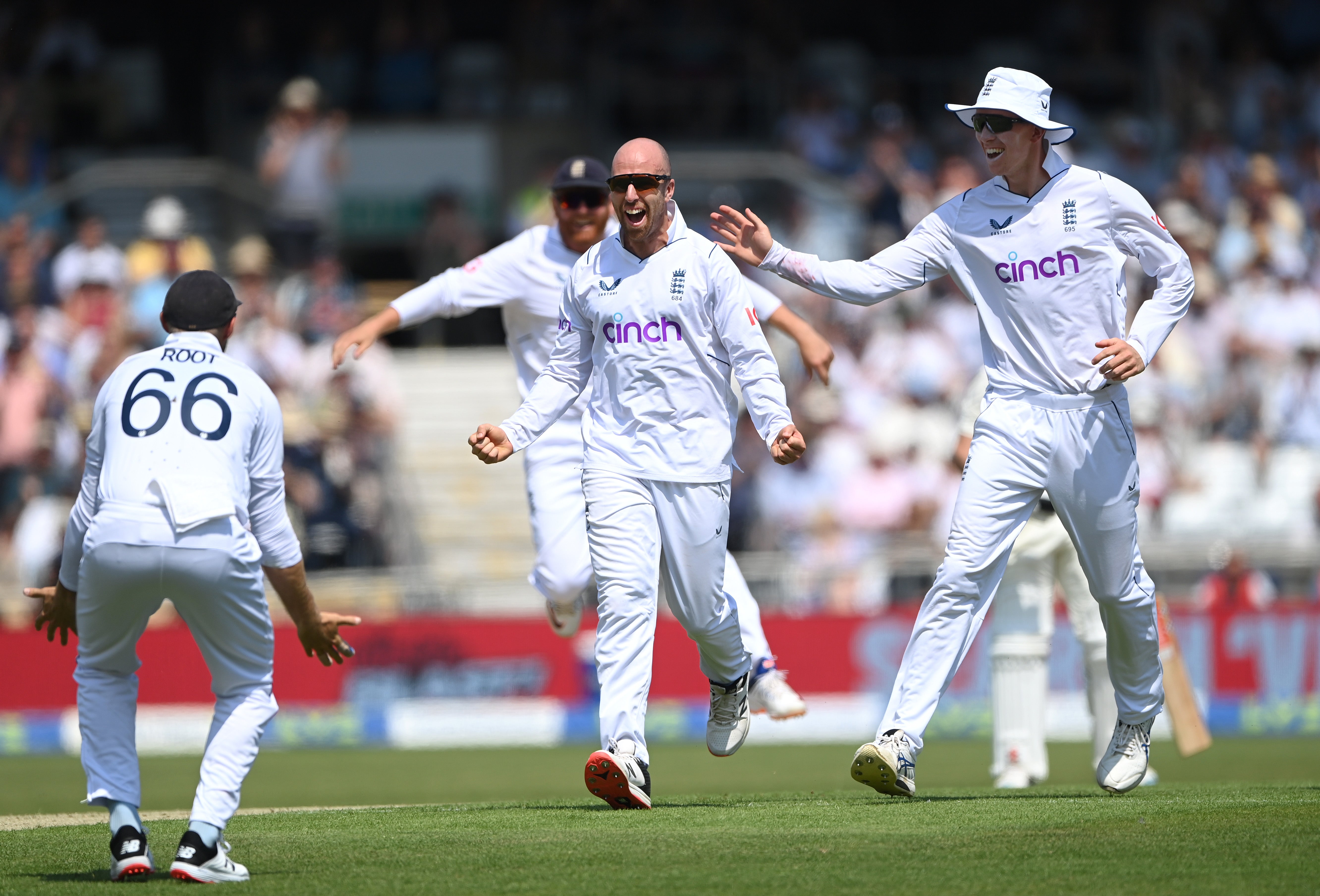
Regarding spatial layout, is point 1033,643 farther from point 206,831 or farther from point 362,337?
point 206,831

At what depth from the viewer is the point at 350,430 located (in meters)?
16.6

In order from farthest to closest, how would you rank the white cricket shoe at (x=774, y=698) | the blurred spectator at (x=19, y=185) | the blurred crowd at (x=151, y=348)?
the blurred spectator at (x=19, y=185), the blurred crowd at (x=151, y=348), the white cricket shoe at (x=774, y=698)

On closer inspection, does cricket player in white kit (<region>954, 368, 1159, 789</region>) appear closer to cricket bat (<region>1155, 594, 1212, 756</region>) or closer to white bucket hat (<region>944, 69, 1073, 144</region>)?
cricket bat (<region>1155, 594, 1212, 756</region>)

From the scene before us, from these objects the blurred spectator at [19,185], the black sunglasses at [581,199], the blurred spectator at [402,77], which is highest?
the blurred spectator at [402,77]

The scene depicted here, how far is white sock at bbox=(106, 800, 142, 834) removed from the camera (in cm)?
626

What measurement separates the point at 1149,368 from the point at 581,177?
9908 mm

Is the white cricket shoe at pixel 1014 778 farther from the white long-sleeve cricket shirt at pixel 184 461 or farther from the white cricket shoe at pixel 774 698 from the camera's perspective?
the white long-sleeve cricket shirt at pixel 184 461

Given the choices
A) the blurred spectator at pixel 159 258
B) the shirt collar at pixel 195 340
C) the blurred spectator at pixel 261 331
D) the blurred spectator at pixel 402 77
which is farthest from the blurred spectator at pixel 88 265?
the shirt collar at pixel 195 340

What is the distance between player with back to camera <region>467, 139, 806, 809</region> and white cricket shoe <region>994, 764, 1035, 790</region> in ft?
9.12

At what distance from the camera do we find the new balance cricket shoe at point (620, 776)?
24.4 ft

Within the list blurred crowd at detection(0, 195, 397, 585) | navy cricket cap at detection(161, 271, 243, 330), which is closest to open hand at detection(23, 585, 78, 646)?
navy cricket cap at detection(161, 271, 243, 330)

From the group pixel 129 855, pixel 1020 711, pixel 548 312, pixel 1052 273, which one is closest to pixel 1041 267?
pixel 1052 273

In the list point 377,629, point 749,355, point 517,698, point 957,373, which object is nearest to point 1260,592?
point 957,373

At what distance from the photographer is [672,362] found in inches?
306
